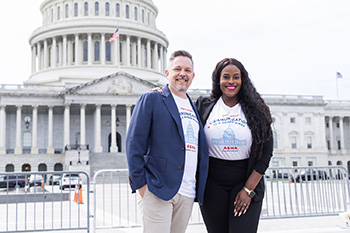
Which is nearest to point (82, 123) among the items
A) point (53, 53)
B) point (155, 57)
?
point (53, 53)

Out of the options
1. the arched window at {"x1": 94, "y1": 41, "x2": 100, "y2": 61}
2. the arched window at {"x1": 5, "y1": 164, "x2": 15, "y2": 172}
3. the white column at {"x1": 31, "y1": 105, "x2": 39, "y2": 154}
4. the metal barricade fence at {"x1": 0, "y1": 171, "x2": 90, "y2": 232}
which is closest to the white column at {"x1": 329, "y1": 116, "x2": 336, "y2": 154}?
the arched window at {"x1": 94, "y1": 41, "x2": 100, "y2": 61}

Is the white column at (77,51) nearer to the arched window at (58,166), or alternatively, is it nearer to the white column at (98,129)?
the white column at (98,129)

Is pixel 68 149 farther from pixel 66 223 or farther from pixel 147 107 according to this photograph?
pixel 147 107

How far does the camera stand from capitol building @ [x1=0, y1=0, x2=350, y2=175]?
59.5 meters

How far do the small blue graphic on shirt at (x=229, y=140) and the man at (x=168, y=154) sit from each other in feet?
0.70

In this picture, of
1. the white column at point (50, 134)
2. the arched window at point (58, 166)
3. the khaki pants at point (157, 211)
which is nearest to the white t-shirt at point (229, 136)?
the khaki pants at point (157, 211)

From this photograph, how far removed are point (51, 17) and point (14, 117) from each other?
24115 millimetres

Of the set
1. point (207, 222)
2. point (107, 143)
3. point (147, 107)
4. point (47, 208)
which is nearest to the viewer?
point (147, 107)

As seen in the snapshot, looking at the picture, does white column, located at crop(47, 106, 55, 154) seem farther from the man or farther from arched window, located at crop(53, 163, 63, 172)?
the man

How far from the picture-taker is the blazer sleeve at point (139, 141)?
5.08 meters

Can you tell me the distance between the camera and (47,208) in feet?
57.8

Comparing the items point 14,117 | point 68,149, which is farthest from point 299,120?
point 14,117

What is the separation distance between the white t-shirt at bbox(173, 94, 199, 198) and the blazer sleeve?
447mm

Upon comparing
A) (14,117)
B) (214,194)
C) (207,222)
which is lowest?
(207,222)
